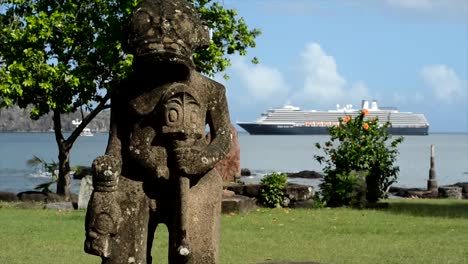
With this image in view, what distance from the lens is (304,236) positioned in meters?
13.8

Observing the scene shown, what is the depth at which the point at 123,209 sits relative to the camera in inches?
250

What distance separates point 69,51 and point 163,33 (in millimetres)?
16091

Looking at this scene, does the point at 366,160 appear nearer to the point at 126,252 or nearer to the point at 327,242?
the point at 327,242

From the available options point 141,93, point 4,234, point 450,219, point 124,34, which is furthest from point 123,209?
point 450,219

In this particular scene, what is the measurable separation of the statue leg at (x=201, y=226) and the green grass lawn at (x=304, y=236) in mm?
4743

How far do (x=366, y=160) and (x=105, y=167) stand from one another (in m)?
13.7

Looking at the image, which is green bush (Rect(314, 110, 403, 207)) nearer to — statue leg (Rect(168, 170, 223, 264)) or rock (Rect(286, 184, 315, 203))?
rock (Rect(286, 184, 315, 203))

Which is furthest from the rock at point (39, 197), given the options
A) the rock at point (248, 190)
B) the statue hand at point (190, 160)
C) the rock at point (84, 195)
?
the statue hand at point (190, 160)

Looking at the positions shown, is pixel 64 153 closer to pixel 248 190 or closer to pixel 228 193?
pixel 248 190

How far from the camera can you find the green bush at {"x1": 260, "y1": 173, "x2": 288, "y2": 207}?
19.2m

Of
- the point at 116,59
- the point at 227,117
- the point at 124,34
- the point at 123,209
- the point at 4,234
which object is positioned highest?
the point at 116,59

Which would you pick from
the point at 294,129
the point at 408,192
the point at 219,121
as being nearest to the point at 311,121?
the point at 294,129

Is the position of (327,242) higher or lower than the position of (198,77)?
lower

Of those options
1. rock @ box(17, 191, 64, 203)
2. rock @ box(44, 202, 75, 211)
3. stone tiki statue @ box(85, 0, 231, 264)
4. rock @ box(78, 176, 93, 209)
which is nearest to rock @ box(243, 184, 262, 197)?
rock @ box(78, 176, 93, 209)
